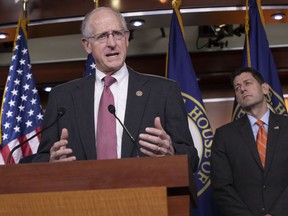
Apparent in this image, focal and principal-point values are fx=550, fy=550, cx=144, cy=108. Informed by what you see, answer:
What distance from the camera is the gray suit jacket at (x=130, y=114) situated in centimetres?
216

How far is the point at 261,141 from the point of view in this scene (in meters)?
3.57

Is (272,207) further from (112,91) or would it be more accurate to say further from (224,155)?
(112,91)

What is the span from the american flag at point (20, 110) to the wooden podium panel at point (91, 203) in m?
2.52

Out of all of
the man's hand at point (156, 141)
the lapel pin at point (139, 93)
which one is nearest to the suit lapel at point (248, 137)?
the lapel pin at point (139, 93)

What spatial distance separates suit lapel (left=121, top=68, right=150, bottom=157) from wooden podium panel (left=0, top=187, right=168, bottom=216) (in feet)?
1.87

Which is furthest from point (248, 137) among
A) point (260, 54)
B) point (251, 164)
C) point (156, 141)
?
point (156, 141)

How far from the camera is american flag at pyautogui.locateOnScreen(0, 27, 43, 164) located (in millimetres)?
4062

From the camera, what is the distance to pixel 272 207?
3322 millimetres

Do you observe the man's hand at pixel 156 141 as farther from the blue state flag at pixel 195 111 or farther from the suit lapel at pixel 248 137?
the blue state flag at pixel 195 111

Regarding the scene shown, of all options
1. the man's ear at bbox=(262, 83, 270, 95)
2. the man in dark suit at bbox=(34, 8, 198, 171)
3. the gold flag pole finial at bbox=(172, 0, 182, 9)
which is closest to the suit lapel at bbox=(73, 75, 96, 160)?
the man in dark suit at bbox=(34, 8, 198, 171)

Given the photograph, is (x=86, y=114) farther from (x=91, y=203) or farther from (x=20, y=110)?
(x=20, y=110)

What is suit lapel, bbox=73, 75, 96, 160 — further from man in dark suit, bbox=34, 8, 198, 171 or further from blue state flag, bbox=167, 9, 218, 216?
blue state flag, bbox=167, 9, 218, 216

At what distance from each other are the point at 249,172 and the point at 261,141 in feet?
0.77

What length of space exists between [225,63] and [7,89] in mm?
2239
